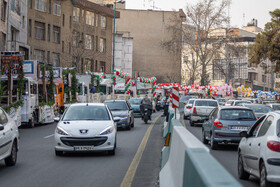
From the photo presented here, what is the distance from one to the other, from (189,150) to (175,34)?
2393 inches

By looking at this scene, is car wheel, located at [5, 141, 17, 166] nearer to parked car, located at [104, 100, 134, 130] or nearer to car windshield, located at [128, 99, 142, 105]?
parked car, located at [104, 100, 134, 130]

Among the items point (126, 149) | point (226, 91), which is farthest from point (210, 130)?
point (226, 91)

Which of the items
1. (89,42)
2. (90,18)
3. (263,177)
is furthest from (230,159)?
(90,18)

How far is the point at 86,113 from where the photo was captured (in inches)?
608

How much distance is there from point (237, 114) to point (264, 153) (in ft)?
28.2

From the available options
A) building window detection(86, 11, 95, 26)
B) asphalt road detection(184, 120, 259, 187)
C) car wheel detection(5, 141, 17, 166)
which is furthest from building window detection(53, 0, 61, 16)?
car wheel detection(5, 141, 17, 166)

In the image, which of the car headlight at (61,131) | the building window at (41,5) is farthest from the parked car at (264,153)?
the building window at (41,5)

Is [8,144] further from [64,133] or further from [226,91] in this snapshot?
[226,91]

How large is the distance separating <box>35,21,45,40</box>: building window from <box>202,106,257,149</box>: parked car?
41.1 metres

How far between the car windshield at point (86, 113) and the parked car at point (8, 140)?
2879 mm

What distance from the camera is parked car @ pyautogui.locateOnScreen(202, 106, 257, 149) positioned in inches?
664

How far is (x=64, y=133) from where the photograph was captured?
14094mm

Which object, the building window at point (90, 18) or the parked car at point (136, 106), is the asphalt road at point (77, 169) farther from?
the building window at point (90, 18)

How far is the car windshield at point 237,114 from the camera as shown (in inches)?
680
